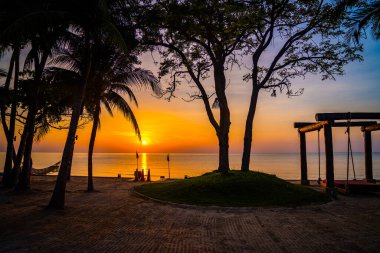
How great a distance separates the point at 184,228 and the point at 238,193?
18.2 ft

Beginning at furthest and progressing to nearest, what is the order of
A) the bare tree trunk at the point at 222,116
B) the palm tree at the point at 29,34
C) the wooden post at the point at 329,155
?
the bare tree trunk at the point at 222,116
the wooden post at the point at 329,155
the palm tree at the point at 29,34

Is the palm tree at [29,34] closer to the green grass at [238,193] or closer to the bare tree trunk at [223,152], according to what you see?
the green grass at [238,193]

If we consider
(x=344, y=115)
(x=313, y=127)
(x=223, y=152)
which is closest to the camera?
(x=344, y=115)

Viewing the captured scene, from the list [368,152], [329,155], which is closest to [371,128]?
[368,152]

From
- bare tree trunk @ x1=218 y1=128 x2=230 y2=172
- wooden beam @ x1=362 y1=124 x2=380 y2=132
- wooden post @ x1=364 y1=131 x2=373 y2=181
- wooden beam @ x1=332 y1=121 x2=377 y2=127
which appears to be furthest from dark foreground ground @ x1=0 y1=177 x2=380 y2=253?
wooden post @ x1=364 y1=131 x2=373 y2=181

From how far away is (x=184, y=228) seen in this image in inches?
362

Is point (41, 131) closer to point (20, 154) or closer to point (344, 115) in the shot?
point (20, 154)

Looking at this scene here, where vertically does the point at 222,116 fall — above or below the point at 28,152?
above

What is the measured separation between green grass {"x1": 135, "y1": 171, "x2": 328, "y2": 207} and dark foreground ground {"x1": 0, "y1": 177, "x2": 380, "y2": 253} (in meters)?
0.77

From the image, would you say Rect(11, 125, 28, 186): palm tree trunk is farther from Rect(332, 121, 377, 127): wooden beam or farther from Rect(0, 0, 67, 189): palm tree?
Rect(332, 121, 377, 127): wooden beam

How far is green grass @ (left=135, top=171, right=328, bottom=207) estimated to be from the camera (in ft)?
43.1

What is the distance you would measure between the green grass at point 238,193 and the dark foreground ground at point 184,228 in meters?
0.77

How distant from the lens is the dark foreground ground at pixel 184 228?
287 inches

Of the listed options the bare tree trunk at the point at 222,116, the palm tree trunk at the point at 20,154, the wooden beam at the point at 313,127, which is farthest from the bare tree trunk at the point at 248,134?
the palm tree trunk at the point at 20,154
